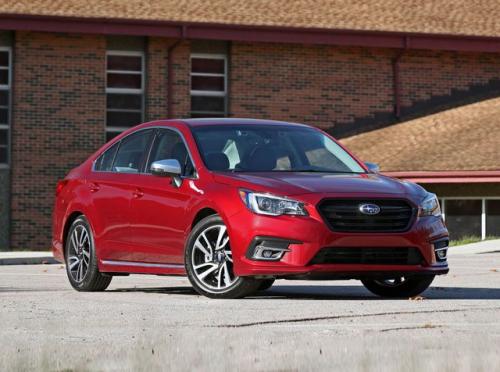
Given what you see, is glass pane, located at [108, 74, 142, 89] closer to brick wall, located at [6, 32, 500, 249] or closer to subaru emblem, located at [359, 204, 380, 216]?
brick wall, located at [6, 32, 500, 249]

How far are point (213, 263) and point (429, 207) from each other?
79.2 inches

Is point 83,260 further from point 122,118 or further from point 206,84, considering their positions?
point 206,84

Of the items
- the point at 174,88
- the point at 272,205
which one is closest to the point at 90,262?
the point at 272,205

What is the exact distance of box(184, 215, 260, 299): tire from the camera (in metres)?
11.8

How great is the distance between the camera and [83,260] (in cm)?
1366

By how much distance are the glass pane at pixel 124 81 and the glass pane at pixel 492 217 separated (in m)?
9.42

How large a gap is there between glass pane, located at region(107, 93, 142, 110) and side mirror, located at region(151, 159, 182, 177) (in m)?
22.1

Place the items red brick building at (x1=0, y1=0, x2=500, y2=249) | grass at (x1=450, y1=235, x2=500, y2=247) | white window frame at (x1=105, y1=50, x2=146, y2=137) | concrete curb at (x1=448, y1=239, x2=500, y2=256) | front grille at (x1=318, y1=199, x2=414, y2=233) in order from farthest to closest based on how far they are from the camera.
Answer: white window frame at (x1=105, y1=50, x2=146, y2=137) < red brick building at (x1=0, y1=0, x2=500, y2=249) < grass at (x1=450, y1=235, x2=500, y2=247) < concrete curb at (x1=448, y1=239, x2=500, y2=256) < front grille at (x1=318, y1=199, x2=414, y2=233)

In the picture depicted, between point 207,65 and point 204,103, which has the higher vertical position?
point 207,65

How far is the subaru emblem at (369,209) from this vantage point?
11562 millimetres

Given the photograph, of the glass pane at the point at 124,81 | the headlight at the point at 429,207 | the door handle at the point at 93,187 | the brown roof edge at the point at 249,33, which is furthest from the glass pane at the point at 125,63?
the headlight at the point at 429,207

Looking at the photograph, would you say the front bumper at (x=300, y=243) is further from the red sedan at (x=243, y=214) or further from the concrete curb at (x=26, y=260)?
the concrete curb at (x=26, y=260)

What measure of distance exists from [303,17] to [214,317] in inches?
1026

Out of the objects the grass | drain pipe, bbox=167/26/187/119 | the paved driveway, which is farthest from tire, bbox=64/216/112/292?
drain pipe, bbox=167/26/187/119
